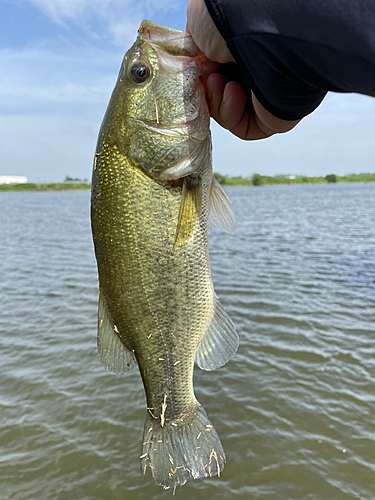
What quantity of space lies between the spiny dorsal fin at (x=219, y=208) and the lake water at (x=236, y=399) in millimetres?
3608

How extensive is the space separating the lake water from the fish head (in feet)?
13.4

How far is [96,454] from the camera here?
4.88m

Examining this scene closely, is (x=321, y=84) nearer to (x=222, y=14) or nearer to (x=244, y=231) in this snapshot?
(x=222, y=14)

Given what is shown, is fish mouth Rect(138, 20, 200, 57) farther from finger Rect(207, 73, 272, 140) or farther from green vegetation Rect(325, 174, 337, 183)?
green vegetation Rect(325, 174, 337, 183)

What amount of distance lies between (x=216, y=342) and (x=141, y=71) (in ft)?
5.55

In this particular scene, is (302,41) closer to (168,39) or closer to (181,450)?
(168,39)

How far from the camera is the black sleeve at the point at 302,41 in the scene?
3.99ft

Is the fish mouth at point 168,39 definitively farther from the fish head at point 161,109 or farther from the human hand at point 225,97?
the human hand at point 225,97

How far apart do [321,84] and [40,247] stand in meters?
18.7

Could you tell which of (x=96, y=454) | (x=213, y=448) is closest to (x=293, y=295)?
(x=96, y=454)

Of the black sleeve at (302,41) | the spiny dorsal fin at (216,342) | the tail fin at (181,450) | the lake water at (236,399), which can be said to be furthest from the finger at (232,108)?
the lake water at (236,399)

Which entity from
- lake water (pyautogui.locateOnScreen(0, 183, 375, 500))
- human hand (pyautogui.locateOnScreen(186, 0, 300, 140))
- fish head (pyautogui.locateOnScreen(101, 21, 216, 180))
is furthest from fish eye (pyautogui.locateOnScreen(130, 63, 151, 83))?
lake water (pyautogui.locateOnScreen(0, 183, 375, 500))

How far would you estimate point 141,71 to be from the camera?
2025 mm

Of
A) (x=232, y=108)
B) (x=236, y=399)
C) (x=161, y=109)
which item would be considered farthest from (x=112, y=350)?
(x=236, y=399)
